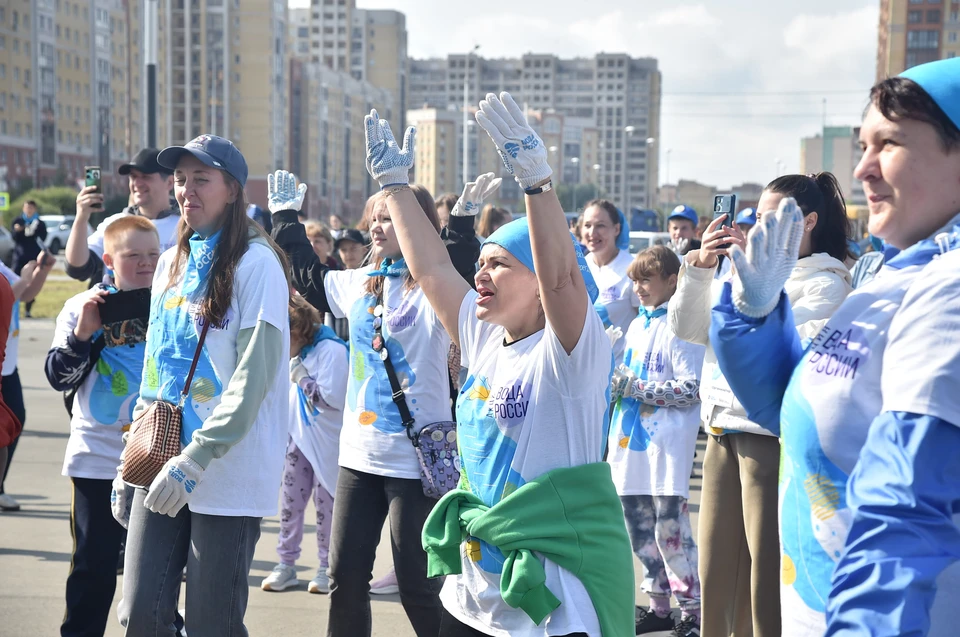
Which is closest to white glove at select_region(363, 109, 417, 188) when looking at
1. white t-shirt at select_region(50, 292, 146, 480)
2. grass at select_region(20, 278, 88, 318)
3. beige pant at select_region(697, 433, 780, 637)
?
white t-shirt at select_region(50, 292, 146, 480)

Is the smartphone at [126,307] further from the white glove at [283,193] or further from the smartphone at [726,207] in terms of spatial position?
the smartphone at [726,207]

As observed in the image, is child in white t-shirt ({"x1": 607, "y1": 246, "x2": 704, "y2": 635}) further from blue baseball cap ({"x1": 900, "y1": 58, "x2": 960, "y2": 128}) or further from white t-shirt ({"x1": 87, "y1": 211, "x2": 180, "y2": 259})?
blue baseball cap ({"x1": 900, "y1": 58, "x2": 960, "y2": 128})

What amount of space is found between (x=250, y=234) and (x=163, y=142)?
107845mm

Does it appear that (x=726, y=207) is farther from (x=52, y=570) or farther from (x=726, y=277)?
(x=52, y=570)

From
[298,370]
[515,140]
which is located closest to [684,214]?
[298,370]

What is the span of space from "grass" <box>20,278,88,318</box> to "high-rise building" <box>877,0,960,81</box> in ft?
332

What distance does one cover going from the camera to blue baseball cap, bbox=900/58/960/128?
6.24 feet

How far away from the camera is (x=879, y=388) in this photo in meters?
1.93

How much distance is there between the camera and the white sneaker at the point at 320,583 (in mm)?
5820

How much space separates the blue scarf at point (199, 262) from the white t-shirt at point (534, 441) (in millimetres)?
1141

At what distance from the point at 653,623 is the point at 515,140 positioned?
130 inches

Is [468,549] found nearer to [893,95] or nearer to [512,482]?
[512,482]

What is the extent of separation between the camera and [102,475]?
4410 millimetres

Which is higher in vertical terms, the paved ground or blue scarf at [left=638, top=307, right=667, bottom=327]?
blue scarf at [left=638, top=307, right=667, bottom=327]
